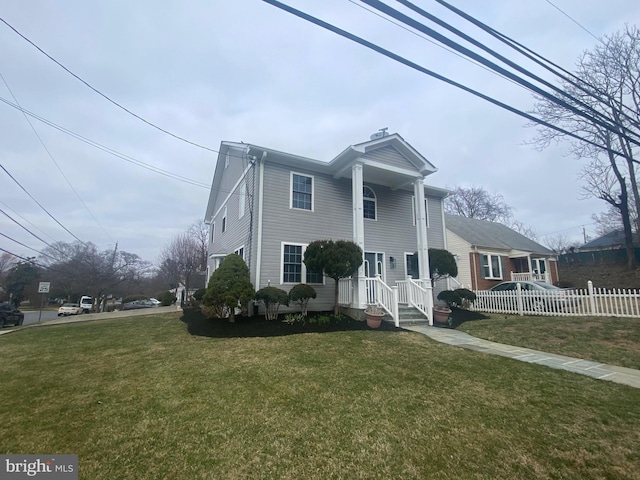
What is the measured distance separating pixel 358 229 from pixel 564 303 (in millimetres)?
8266

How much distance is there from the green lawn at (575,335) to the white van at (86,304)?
3573 cm

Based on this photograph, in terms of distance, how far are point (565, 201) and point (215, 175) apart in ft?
121

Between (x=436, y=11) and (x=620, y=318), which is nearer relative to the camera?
(x=436, y=11)

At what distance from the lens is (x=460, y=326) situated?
402 inches

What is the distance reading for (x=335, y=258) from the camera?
392 inches

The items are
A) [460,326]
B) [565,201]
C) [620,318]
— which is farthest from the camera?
[565,201]

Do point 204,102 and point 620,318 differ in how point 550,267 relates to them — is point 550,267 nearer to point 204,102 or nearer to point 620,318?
point 620,318

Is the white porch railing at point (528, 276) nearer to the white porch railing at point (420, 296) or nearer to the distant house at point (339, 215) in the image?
the distant house at point (339, 215)

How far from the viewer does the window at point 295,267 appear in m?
11.5

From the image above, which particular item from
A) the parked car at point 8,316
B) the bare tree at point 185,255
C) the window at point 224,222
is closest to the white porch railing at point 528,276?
the window at point 224,222

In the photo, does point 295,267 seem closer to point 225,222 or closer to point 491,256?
point 225,222

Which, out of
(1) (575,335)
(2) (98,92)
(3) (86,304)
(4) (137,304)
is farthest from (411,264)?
(3) (86,304)

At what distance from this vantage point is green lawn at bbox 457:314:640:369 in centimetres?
667

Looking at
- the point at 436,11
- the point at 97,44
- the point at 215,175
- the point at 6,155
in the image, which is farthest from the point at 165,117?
the point at 436,11
